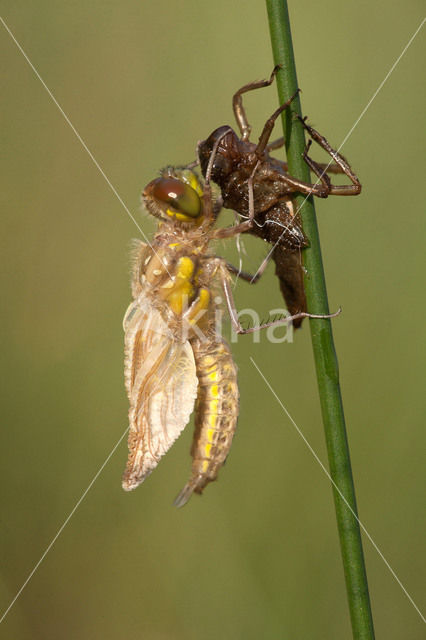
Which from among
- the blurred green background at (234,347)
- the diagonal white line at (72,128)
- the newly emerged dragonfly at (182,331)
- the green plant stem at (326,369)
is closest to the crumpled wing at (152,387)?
the newly emerged dragonfly at (182,331)

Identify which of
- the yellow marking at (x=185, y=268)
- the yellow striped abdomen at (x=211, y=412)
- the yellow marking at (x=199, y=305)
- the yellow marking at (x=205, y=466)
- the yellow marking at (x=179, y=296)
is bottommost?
the yellow marking at (x=205, y=466)

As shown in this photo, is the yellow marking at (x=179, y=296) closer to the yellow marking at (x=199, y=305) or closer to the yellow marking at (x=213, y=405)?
the yellow marking at (x=199, y=305)

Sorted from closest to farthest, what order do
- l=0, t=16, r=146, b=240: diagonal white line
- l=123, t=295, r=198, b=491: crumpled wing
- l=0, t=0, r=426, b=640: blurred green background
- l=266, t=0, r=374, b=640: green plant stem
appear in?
1. l=266, t=0, r=374, b=640: green plant stem
2. l=123, t=295, r=198, b=491: crumpled wing
3. l=0, t=0, r=426, b=640: blurred green background
4. l=0, t=16, r=146, b=240: diagonal white line

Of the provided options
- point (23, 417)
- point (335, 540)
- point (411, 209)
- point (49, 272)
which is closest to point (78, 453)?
point (23, 417)

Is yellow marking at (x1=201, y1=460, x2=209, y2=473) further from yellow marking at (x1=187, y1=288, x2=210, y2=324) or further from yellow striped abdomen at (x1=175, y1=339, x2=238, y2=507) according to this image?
yellow marking at (x1=187, y1=288, x2=210, y2=324)

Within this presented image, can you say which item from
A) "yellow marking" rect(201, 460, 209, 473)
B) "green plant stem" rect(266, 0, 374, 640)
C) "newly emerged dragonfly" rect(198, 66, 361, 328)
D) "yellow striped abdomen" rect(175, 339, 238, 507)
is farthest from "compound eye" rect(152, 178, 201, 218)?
"yellow marking" rect(201, 460, 209, 473)

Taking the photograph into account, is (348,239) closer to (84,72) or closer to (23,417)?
(84,72)

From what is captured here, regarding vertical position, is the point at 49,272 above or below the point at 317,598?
above
